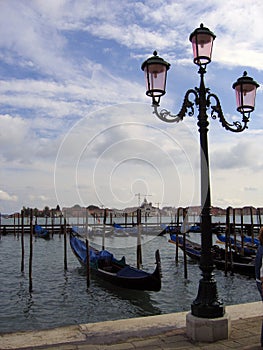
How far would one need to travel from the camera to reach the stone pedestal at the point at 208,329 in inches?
161

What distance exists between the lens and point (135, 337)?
4.22 metres

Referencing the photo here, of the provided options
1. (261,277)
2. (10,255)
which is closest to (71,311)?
(261,277)

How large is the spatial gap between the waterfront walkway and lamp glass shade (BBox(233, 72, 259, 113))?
2.65 meters

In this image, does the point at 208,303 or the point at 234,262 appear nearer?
the point at 208,303

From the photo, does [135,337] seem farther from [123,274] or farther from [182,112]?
[123,274]

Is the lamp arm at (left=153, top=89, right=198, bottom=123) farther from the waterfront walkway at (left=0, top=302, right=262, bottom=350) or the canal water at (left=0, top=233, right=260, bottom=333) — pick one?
the canal water at (left=0, top=233, right=260, bottom=333)

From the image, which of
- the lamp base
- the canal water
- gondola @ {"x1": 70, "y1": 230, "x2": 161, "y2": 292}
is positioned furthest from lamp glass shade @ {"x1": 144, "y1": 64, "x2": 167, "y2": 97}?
the canal water

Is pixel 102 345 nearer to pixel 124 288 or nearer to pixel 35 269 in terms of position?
pixel 124 288

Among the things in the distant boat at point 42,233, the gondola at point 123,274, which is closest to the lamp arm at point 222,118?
the gondola at point 123,274

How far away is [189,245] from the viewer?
20562 mm

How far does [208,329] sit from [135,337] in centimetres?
79

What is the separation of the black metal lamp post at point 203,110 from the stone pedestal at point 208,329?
0.33 feet

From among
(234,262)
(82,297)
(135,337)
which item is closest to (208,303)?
(135,337)

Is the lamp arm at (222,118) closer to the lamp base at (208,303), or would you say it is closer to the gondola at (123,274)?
the lamp base at (208,303)
